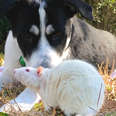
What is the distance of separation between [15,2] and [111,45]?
189 cm

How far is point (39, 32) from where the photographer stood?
3.61 metres

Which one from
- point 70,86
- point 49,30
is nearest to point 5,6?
point 49,30

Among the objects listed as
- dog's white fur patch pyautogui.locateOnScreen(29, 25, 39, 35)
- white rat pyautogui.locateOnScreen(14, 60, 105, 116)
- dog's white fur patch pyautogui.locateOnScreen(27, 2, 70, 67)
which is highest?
dog's white fur patch pyautogui.locateOnScreen(29, 25, 39, 35)

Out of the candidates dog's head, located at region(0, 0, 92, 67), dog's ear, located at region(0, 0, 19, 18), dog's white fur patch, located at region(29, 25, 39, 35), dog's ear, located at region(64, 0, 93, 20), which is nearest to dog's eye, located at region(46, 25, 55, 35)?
dog's head, located at region(0, 0, 92, 67)

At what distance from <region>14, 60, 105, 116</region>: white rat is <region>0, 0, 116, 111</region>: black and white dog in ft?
1.38

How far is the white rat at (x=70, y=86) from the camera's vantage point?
2.73m

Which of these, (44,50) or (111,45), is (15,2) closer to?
(44,50)

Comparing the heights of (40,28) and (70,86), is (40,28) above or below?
above

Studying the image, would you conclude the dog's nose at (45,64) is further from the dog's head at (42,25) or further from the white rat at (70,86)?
the white rat at (70,86)

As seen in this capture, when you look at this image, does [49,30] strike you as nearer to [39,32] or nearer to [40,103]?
[39,32]

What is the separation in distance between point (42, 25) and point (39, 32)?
0.08m

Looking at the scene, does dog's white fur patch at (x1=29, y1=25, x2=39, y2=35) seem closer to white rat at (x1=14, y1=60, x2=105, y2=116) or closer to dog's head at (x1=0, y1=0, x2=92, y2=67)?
dog's head at (x1=0, y1=0, x2=92, y2=67)

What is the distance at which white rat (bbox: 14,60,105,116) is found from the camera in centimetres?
273

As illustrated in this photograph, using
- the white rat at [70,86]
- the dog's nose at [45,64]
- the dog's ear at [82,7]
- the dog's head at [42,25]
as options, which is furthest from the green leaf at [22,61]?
the white rat at [70,86]
